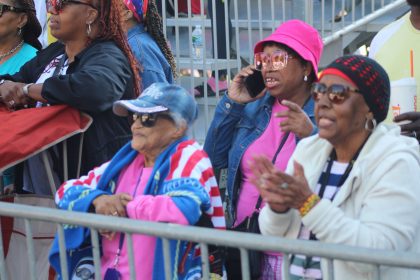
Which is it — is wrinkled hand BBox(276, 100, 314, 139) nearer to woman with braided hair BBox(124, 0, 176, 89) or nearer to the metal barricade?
woman with braided hair BBox(124, 0, 176, 89)

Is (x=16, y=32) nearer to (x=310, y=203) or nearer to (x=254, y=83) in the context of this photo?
(x=254, y=83)

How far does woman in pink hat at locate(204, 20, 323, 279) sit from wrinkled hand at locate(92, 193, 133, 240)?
0.64m

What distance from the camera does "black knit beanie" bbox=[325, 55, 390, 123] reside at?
3170mm

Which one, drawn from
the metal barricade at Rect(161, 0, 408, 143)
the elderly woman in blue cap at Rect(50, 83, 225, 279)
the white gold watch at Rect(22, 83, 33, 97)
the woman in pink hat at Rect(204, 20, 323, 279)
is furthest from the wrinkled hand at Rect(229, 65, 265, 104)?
the metal barricade at Rect(161, 0, 408, 143)

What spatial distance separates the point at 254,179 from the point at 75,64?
69.7 inches

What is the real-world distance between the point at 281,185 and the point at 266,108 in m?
1.16

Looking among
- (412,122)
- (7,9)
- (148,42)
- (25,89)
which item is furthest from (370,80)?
(7,9)

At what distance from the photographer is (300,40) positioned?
399 cm

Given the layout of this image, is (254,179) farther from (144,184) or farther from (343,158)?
(144,184)

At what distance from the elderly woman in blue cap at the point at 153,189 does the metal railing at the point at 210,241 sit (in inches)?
9.7

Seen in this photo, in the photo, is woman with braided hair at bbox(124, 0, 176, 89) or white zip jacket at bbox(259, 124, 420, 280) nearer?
white zip jacket at bbox(259, 124, 420, 280)

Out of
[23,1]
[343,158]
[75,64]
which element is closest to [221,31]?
[23,1]

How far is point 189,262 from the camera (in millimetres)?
3521

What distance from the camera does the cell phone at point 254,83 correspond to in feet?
13.5
